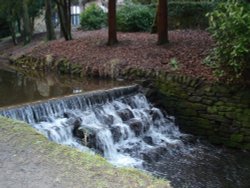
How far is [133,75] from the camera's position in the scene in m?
12.1

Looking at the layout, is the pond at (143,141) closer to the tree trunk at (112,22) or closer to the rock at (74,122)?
the rock at (74,122)

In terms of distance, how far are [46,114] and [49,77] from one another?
5438 millimetres

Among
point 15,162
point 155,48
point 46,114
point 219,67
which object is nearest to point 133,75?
point 155,48

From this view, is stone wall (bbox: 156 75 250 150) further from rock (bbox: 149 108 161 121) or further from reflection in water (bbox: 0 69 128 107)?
reflection in water (bbox: 0 69 128 107)

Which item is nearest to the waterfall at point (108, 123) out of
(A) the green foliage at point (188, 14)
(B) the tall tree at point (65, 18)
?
(A) the green foliage at point (188, 14)

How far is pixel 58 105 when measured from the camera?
30.3 ft

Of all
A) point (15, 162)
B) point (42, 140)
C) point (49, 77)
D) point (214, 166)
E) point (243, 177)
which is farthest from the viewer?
point (49, 77)

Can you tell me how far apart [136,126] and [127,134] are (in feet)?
1.07

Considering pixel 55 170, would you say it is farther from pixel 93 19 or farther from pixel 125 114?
pixel 93 19

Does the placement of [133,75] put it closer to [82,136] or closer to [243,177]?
[82,136]

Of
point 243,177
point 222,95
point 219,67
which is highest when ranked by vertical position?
point 219,67

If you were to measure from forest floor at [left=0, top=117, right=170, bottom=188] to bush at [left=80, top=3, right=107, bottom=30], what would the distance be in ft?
55.6

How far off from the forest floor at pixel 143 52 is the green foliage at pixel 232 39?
0.75m

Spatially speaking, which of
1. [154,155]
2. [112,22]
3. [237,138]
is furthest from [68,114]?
[112,22]
